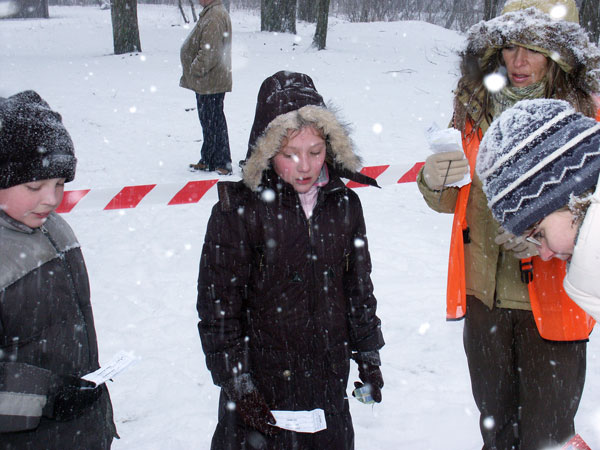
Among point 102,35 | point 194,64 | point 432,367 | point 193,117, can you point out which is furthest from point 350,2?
point 432,367

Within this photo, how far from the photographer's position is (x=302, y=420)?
2178 mm

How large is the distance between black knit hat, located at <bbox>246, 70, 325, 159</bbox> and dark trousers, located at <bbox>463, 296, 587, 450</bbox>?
1216 mm

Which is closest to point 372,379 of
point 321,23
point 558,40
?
point 558,40

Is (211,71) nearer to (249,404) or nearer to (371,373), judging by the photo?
(371,373)

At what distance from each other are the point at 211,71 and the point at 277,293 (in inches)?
219

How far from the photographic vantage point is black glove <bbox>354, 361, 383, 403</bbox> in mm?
2367

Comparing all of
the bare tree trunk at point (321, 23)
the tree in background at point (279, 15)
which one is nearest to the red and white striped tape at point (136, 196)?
the bare tree trunk at point (321, 23)

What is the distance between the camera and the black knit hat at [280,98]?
7.55 feet

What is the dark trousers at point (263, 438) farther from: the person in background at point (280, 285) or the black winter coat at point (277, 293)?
the black winter coat at point (277, 293)

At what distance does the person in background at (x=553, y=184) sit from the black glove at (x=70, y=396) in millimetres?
1545

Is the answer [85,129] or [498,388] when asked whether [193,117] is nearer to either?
[85,129]

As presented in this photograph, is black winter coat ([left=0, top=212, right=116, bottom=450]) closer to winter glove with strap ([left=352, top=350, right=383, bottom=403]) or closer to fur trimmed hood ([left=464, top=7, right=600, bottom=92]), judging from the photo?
winter glove with strap ([left=352, top=350, right=383, bottom=403])

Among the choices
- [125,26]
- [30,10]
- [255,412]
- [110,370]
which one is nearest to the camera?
[110,370]

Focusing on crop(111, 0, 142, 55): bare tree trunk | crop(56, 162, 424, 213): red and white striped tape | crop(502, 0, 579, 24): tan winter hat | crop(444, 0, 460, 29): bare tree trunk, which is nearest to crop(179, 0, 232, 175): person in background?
crop(56, 162, 424, 213): red and white striped tape
